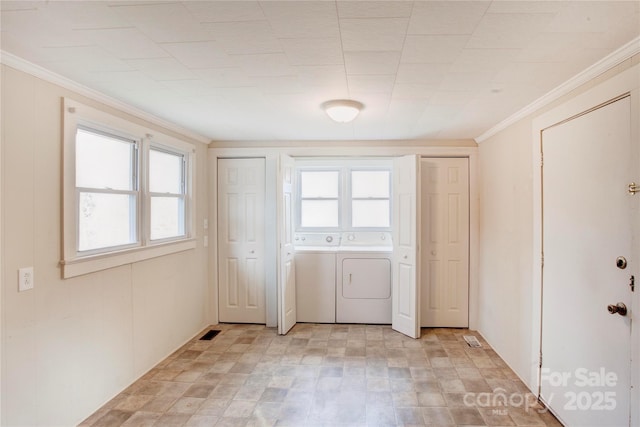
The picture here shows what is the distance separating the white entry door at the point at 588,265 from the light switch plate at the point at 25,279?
10.5 feet

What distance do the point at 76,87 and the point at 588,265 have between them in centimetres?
339

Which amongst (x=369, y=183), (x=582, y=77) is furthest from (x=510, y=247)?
(x=369, y=183)

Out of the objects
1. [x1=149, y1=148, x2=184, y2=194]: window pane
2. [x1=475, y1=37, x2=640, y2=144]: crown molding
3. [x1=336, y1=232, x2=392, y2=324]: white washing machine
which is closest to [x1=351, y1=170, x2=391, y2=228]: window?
[x1=336, y1=232, x2=392, y2=324]: white washing machine

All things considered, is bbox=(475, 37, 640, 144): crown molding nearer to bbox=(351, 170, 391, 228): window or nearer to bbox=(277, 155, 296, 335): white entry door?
bbox=(351, 170, 391, 228): window

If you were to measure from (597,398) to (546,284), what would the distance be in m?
0.74

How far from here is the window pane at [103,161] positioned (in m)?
2.25

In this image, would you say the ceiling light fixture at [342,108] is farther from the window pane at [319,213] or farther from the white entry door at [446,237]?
the window pane at [319,213]

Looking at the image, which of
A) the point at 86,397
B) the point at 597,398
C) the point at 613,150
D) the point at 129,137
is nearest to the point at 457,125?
the point at 613,150

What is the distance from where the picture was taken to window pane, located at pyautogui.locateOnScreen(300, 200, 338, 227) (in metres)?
4.61

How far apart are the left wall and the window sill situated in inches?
2.0

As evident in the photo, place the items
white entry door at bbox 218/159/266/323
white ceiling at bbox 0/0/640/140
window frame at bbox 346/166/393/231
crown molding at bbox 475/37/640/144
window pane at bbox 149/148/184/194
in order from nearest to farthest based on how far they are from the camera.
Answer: white ceiling at bbox 0/0/640/140
crown molding at bbox 475/37/640/144
window pane at bbox 149/148/184/194
white entry door at bbox 218/159/266/323
window frame at bbox 346/166/393/231

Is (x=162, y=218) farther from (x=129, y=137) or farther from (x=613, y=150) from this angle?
(x=613, y=150)

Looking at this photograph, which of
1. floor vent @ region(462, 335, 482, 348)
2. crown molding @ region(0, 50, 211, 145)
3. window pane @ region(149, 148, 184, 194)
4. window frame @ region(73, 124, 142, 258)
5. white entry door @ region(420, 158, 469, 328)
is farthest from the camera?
white entry door @ region(420, 158, 469, 328)

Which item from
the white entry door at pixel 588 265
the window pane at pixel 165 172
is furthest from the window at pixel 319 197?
the white entry door at pixel 588 265
